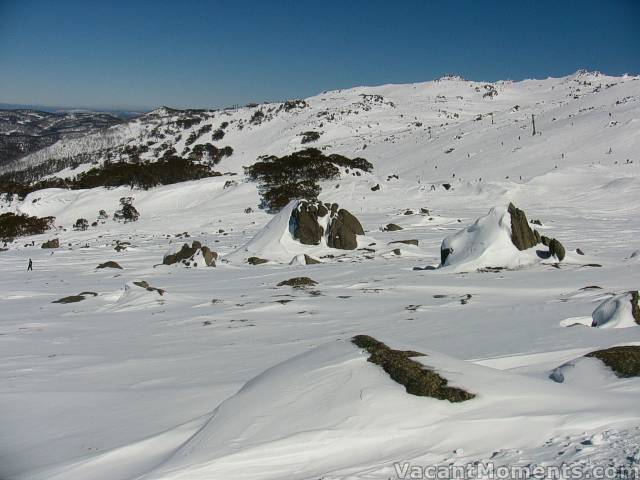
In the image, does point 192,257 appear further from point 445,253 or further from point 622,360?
point 622,360

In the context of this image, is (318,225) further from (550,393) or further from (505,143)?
(505,143)

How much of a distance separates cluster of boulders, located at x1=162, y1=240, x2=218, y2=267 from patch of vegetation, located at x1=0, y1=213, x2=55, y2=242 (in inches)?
1057

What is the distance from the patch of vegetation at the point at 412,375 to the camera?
14.6 ft

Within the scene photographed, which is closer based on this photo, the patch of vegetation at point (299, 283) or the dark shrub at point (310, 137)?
the patch of vegetation at point (299, 283)

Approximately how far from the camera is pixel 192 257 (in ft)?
66.0

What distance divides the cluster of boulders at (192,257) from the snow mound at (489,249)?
9.23 m

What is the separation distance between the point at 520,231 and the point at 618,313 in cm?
777

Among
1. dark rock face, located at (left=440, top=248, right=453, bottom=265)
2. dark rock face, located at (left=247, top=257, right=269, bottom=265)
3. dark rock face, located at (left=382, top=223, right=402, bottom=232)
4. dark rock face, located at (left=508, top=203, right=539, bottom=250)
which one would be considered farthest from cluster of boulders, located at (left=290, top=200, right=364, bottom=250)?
dark rock face, located at (left=508, top=203, right=539, bottom=250)

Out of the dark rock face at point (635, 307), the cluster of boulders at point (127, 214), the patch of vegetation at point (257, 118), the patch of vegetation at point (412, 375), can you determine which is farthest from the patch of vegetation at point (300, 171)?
the patch of vegetation at point (257, 118)

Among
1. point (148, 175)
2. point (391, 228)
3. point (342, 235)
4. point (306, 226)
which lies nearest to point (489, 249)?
point (342, 235)

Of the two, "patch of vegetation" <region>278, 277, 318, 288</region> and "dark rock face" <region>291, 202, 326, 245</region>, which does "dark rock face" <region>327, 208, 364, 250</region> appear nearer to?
"dark rock face" <region>291, 202, 326, 245</region>

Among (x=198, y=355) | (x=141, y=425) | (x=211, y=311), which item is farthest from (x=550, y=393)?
(x=211, y=311)

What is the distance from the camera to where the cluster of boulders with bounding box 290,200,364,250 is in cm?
2144

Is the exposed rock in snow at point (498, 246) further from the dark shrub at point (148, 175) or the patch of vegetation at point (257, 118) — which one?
the patch of vegetation at point (257, 118)
